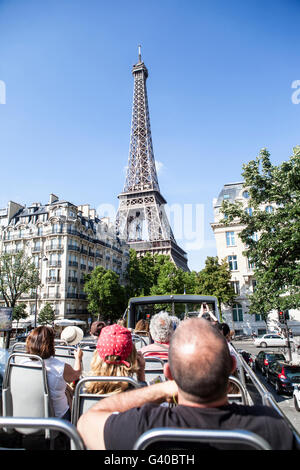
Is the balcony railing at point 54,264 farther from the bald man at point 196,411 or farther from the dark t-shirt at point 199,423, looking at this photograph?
the dark t-shirt at point 199,423

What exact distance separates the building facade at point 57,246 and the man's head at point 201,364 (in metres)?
48.5

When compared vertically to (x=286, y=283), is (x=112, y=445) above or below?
below

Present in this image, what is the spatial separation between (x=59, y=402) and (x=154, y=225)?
6960 centimetres

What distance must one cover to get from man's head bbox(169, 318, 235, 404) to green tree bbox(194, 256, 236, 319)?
1473 inches

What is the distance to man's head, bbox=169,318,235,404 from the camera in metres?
1.52

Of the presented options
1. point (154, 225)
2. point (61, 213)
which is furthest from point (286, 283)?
point (154, 225)

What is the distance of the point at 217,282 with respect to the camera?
37906 mm

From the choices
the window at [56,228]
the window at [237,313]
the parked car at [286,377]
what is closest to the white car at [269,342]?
the window at [237,313]

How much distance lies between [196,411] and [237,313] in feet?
140

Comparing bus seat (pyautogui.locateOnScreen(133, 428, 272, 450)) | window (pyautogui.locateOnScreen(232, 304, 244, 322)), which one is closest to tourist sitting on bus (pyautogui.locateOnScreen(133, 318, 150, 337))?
bus seat (pyautogui.locateOnScreen(133, 428, 272, 450))

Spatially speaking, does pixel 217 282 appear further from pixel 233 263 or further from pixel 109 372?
pixel 109 372

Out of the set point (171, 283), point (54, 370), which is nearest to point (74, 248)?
Result: point (171, 283)

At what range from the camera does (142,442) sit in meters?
1.35
